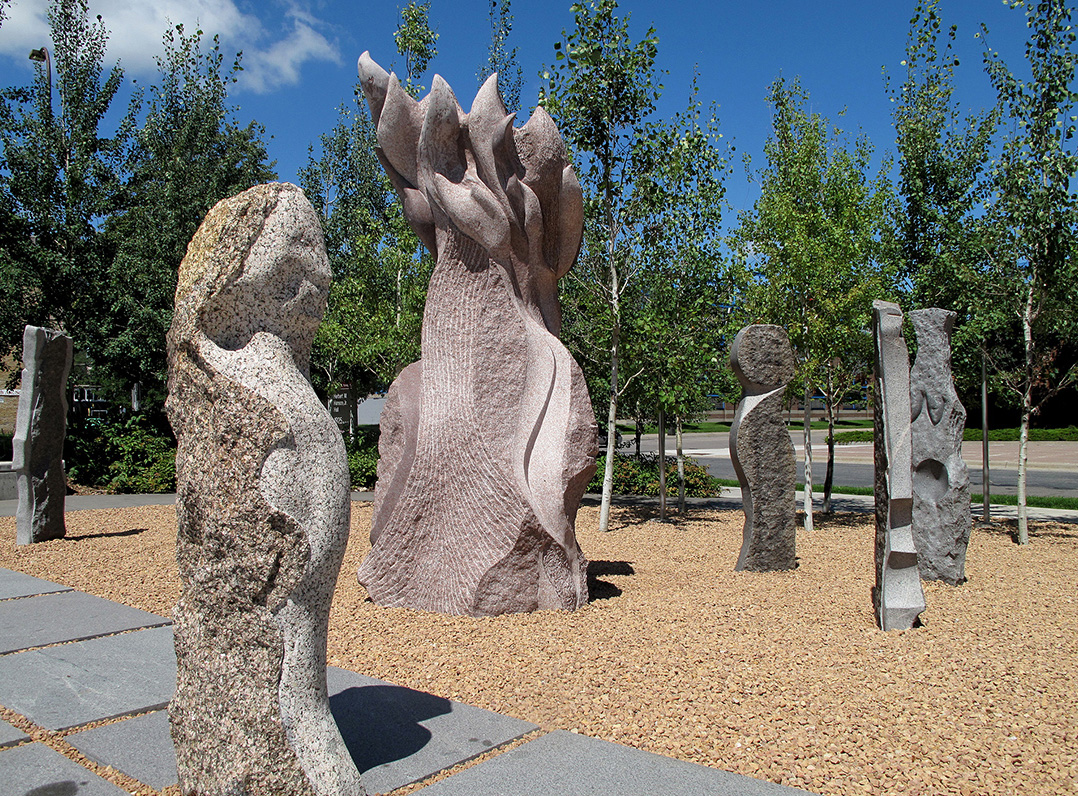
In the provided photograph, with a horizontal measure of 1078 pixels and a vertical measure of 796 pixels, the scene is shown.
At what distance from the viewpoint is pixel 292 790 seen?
106 inches

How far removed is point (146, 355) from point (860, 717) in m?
15.6

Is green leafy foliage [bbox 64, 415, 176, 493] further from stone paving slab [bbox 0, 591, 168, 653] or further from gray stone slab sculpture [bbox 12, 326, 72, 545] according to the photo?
stone paving slab [bbox 0, 591, 168, 653]

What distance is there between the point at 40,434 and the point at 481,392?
21.3 feet

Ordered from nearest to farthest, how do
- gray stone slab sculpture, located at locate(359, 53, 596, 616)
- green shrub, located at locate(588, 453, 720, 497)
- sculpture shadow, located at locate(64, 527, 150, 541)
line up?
gray stone slab sculpture, located at locate(359, 53, 596, 616) → sculpture shadow, located at locate(64, 527, 150, 541) → green shrub, located at locate(588, 453, 720, 497)

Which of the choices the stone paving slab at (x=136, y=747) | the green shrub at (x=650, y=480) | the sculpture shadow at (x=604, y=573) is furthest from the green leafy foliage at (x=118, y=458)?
the stone paving slab at (x=136, y=747)

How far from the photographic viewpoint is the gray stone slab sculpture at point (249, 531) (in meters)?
2.73

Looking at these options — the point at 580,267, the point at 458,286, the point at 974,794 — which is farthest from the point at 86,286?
the point at 974,794

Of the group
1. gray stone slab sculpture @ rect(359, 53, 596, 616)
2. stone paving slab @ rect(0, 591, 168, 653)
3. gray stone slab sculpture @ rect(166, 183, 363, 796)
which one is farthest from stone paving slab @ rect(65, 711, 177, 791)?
gray stone slab sculpture @ rect(359, 53, 596, 616)

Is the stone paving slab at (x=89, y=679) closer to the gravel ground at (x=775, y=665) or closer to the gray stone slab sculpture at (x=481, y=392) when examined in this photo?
the gravel ground at (x=775, y=665)

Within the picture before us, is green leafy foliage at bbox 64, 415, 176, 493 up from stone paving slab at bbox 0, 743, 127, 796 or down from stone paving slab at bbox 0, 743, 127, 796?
up

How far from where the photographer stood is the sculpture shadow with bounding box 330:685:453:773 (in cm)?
351

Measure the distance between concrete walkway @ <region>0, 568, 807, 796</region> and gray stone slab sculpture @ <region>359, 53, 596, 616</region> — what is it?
5.17ft

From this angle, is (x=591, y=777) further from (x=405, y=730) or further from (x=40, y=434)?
(x=40, y=434)

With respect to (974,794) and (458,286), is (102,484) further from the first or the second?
(974,794)
